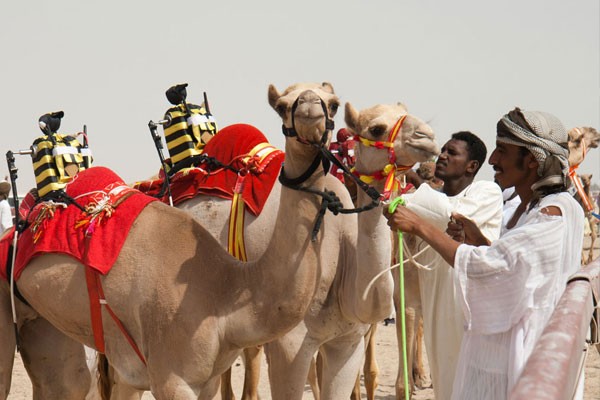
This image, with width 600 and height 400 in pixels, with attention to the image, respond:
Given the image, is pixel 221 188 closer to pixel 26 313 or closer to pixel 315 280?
pixel 26 313

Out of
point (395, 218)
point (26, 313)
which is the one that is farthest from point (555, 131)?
point (26, 313)

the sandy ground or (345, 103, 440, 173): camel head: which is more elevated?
(345, 103, 440, 173): camel head

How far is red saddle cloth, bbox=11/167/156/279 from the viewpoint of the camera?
4816 millimetres

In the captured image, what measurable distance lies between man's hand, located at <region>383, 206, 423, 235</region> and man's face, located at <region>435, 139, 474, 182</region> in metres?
1.94

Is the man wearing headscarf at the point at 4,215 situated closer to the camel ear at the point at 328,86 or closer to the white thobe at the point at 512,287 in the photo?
the camel ear at the point at 328,86

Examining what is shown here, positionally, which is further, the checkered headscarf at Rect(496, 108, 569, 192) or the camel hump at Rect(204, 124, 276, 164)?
the camel hump at Rect(204, 124, 276, 164)

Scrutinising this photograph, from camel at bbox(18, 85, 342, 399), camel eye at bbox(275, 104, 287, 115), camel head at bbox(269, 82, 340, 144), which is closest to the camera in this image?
camel head at bbox(269, 82, 340, 144)

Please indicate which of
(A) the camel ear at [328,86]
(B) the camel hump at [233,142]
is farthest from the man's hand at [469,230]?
(B) the camel hump at [233,142]

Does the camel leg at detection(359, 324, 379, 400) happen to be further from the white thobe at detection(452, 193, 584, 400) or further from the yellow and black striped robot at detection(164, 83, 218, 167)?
the white thobe at detection(452, 193, 584, 400)

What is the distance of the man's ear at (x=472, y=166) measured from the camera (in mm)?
5711

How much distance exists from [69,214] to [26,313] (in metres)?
A: 0.81

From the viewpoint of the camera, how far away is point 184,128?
660cm

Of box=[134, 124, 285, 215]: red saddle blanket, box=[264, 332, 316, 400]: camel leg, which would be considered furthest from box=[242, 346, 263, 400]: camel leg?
box=[264, 332, 316, 400]: camel leg

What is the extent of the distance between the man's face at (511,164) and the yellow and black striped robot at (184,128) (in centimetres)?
314
